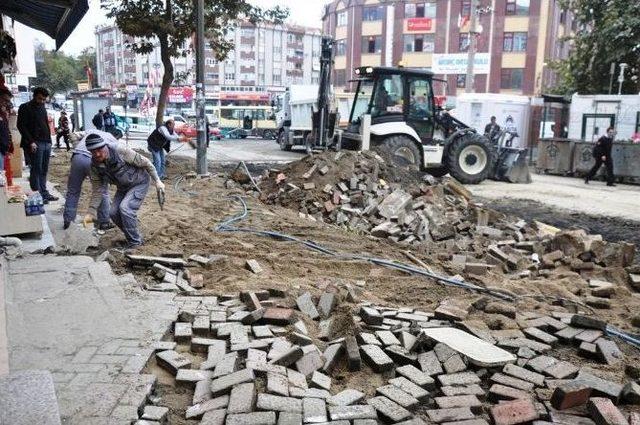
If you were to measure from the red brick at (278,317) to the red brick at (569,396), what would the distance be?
199 centimetres

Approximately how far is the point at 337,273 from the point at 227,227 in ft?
7.61

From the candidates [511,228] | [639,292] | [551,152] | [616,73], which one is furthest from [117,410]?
[616,73]

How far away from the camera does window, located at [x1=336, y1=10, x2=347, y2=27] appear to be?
53.2 m

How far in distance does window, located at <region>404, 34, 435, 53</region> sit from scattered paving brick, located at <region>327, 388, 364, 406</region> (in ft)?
159

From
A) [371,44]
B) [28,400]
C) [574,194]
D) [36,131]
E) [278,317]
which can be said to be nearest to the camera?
[28,400]

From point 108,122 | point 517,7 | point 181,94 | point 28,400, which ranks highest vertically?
point 517,7

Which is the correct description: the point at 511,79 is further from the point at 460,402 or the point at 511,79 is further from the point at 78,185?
the point at 460,402

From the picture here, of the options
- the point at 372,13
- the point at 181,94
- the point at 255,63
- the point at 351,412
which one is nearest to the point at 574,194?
the point at 351,412

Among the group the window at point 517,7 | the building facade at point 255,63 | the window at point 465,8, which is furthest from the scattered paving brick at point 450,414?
the building facade at point 255,63

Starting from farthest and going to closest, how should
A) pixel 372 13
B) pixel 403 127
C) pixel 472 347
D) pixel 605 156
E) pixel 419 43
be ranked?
pixel 372 13 → pixel 419 43 → pixel 605 156 → pixel 403 127 → pixel 472 347

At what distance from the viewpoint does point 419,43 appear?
49.3 meters

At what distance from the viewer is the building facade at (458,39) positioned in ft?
144

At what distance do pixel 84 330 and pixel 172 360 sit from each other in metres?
0.86

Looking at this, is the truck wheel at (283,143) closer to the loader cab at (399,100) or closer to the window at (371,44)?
the loader cab at (399,100)
